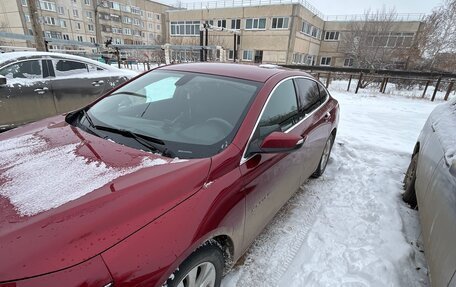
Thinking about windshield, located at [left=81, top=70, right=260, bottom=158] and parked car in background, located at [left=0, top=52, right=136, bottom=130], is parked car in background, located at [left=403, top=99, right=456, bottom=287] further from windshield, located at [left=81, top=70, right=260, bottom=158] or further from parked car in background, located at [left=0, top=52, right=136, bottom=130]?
parked car in background, located at [left=0, top=52, right=136, bottom=130]

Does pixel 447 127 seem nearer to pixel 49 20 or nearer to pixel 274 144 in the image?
pixel 274 144

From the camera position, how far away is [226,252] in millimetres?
1861

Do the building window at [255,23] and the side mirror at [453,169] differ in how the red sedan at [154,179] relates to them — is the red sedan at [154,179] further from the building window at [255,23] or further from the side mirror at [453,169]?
the building window at [255,23]

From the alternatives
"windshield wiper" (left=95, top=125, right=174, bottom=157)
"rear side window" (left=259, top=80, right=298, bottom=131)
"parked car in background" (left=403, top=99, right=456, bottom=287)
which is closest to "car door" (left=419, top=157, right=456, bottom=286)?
"parked car in background" (left=403, top=99, right=456, bottom=287)

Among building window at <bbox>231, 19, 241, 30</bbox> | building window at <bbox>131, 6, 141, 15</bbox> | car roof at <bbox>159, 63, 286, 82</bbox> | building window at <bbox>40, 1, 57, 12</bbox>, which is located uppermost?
building window at <bbox>131, 6, 141, 15</bbox>

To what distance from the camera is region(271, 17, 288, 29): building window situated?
3284cm

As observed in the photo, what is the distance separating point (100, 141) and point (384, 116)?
8.81 meters

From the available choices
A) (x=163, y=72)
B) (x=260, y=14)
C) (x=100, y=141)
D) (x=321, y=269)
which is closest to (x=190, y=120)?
(x=100, y=141)

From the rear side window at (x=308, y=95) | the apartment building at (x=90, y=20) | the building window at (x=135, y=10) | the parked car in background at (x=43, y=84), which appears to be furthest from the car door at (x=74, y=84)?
the building window at (x=135, y=10)

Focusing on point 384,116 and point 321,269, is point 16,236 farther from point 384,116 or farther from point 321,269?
point 384,116

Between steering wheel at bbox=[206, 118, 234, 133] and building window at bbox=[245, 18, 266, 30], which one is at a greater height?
building window at bbox=[245, 18, 266, 30]

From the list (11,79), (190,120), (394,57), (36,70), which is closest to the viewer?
(190,120)

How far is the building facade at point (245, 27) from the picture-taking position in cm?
3244

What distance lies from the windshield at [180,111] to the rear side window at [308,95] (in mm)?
871
